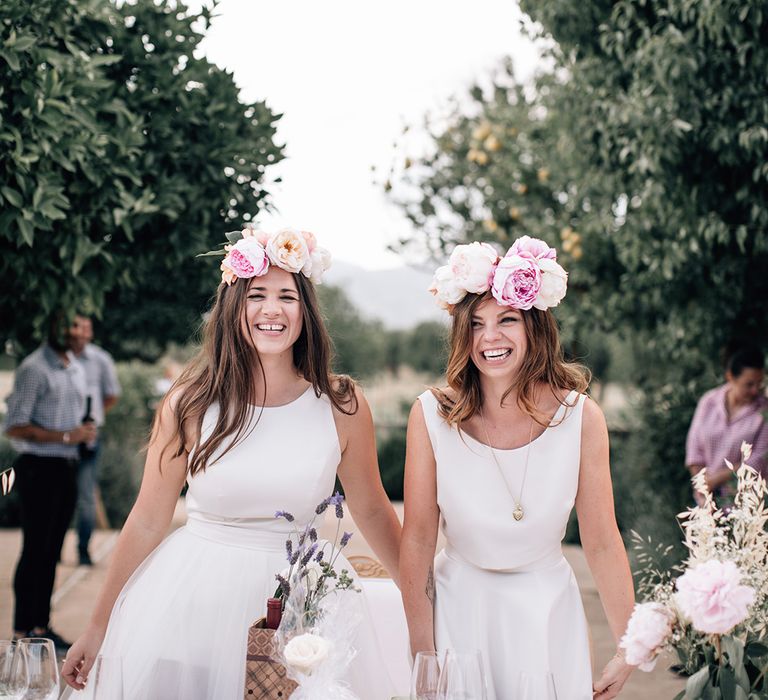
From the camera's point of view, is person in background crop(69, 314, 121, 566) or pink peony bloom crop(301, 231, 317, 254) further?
person in background crop(69, 314, 121, 566)

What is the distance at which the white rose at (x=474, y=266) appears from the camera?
2643 mm

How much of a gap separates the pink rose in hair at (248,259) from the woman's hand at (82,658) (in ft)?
3.64

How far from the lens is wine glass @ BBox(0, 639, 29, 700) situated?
6.48 feet

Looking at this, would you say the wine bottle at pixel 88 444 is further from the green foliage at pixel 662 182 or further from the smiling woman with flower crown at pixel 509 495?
the smiling woman with flower crown at pixel 509 495

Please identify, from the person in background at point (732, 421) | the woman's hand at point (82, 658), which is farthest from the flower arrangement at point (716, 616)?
the person in background at point (732, 421)

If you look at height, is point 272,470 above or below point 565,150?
below

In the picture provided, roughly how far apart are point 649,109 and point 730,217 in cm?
78

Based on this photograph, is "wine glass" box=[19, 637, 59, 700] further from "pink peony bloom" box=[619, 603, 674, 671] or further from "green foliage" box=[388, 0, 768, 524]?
"green foliage" box=[388, 0, 768, 524]

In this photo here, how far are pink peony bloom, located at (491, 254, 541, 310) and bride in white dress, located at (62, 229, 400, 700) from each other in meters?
0.61

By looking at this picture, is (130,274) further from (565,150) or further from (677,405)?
(677,405)

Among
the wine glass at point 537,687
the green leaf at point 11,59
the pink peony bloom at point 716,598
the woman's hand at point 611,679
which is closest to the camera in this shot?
the pink peony bloom at point 716,598

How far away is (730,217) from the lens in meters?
5.10

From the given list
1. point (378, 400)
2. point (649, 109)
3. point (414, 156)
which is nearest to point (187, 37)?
point (649, 109)

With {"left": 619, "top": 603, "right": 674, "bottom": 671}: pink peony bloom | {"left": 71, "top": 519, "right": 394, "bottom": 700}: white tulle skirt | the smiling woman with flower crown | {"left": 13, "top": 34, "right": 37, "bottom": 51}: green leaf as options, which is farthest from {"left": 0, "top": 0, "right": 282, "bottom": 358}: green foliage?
{"left": 619, "top": 603, "right": 674, "bottom": 671}: pink peony bloom
